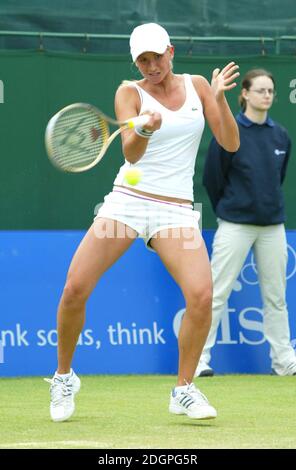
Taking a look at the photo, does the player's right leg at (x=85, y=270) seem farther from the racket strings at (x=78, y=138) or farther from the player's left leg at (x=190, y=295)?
the racket strings at (x=78, y=138)

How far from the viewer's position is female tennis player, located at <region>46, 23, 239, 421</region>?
19.4ft

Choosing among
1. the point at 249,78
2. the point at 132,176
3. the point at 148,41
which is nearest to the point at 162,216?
the point at 132,176

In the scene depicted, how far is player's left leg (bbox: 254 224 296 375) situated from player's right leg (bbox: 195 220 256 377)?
107 millimetres

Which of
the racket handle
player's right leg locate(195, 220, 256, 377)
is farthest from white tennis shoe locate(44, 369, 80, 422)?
player's right leg locate(195, 220, 256, 377)

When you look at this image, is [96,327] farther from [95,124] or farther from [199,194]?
[95,124]

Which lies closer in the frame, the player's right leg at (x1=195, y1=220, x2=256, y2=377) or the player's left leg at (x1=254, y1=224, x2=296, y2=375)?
the player's right leg at (x1=195, y1=220, x2=256, y2=377)

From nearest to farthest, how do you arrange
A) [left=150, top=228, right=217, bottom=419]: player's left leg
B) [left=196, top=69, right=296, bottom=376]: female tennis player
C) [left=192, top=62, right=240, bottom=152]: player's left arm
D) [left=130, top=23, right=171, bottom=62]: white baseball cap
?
[left=130, top=23, right=171, bottom=62]: white baseball cap < [left=150, top=228, right=217, bottom=419]: player's left leg < [left=192, top=62, right=240, bottom=152]: player's left arm < [left=196, top=69, right=296, bottom=376]: female tennis player

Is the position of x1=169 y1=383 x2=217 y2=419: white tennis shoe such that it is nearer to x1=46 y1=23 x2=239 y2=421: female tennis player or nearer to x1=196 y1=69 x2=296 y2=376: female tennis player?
x1=46 y1=23 x2=239 y2=421: female tennis player

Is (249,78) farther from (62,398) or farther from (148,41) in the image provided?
(62,398)

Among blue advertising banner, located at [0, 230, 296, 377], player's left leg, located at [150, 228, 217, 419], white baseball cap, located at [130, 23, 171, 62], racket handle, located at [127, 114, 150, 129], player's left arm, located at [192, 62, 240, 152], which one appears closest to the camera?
racket handle, located at [127, 114, 150, 129]

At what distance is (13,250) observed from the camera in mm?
8453

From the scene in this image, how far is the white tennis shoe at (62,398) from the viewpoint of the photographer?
6.07m

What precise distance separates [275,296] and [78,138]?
9.92 ft

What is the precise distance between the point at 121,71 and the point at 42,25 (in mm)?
653
